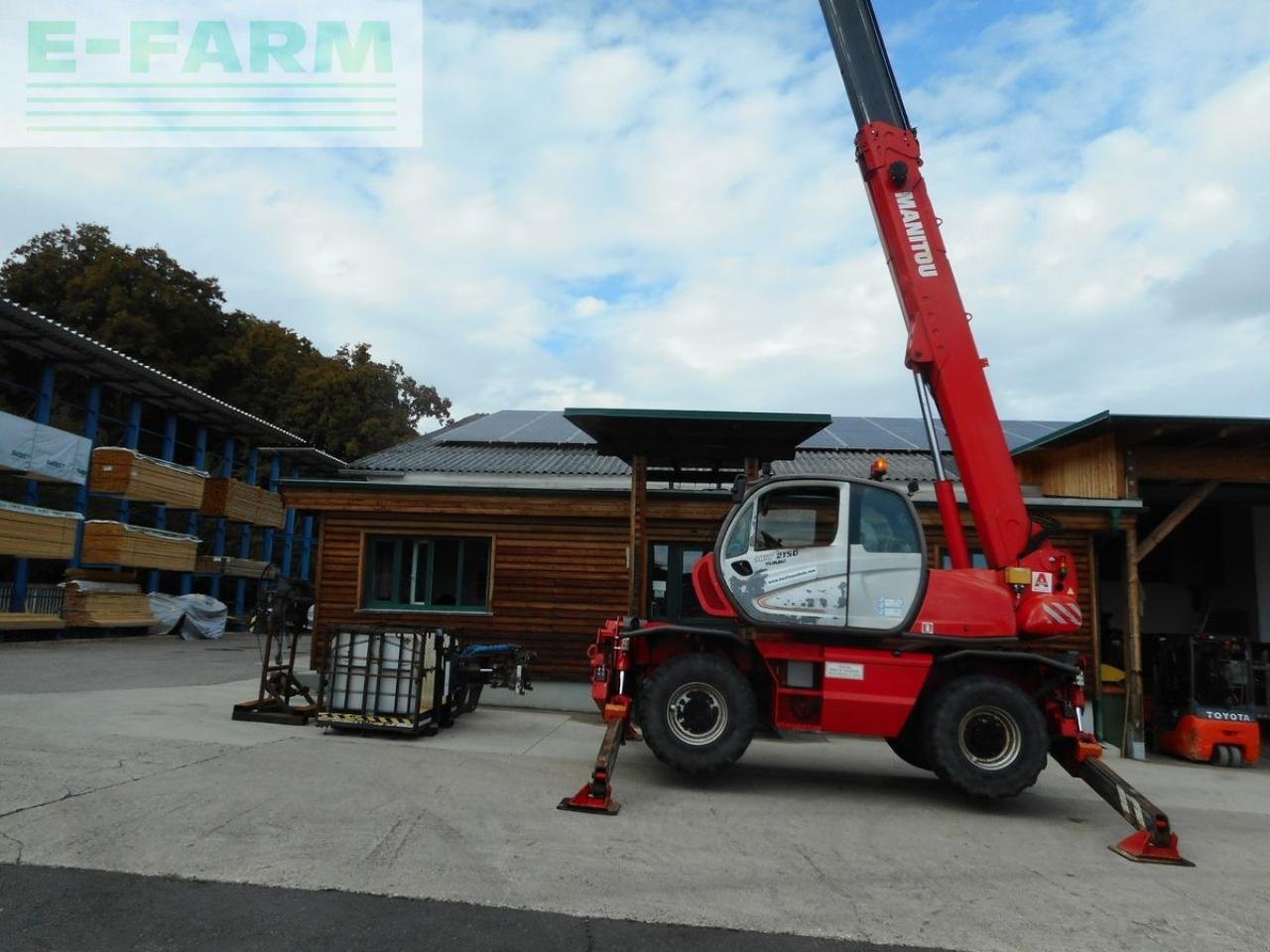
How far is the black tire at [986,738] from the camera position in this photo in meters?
7.02

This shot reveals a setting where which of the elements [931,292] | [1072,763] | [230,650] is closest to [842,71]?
[931,292]

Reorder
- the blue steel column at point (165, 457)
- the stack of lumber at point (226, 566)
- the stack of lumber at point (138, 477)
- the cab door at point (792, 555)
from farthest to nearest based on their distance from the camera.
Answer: the stack of lumber at point (226, 566), the blue steel column at point (165, 457), the stack of lumber at point (138, 477), the cab door at point (792, 555)

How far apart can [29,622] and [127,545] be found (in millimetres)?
3307

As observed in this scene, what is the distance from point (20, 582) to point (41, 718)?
596 inches

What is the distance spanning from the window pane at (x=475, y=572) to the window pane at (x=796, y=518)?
6.47m

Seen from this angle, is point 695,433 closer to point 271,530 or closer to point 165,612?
point 165,612

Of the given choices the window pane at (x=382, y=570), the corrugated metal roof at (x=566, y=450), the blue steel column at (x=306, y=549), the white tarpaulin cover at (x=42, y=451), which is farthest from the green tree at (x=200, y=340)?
the window pane at (x=382, y=570)

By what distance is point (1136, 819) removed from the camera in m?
6.26

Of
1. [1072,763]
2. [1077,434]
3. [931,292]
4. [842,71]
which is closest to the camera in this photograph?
[1072,763]

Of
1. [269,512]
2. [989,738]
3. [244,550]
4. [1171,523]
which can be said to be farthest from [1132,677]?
[244,550]

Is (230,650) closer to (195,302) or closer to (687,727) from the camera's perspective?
(687,727)

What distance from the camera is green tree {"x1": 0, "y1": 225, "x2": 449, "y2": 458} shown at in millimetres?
38500

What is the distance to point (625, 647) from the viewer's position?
7.66 m

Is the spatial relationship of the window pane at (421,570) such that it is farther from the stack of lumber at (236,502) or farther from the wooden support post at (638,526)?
the stack of lumber at (236,502)
